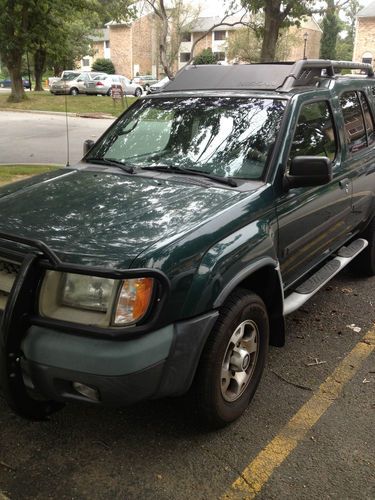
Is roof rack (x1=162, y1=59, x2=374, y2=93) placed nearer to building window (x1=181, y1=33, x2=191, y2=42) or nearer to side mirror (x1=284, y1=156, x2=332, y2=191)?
side mirror (x1=284, y1=156, x2=332, y2=191)

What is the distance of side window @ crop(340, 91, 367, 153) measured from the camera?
4371 millimetres

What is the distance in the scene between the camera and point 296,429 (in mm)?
2918

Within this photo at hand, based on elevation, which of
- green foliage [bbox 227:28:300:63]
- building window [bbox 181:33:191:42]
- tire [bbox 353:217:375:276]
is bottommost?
tire [bbox 353:217:375:276]

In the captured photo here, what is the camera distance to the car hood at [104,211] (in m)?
2.40

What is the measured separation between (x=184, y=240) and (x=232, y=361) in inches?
31.7

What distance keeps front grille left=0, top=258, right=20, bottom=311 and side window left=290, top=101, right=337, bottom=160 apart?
6.43ft

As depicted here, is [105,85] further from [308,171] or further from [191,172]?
[308,171]

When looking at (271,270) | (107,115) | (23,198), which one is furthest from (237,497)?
(107,115)

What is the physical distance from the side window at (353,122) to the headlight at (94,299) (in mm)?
2800

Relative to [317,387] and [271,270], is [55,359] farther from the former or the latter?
[317,387]

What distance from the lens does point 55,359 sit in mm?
2264

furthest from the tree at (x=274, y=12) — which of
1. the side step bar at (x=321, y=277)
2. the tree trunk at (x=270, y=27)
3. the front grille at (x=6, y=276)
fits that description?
the front grille at (x=6, y=276)

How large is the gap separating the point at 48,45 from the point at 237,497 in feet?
85.5

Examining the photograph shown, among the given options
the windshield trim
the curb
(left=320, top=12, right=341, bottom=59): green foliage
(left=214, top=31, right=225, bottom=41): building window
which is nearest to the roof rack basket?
the windshield trim
